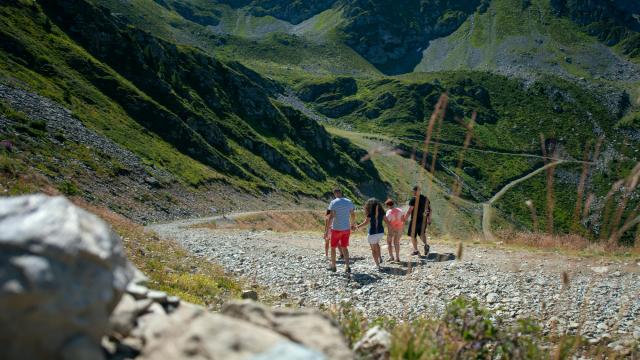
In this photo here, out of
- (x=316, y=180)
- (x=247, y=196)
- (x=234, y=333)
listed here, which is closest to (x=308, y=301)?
(x=234, y=333)

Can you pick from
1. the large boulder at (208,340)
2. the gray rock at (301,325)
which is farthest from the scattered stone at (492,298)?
the large boulder at (208,340)

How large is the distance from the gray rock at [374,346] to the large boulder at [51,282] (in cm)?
278

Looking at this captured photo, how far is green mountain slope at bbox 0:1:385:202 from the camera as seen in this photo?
230 ft

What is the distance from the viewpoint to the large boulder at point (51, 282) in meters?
3.54

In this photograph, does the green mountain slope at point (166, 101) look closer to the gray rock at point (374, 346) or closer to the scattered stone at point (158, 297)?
the scattered stone at point (158, 297)

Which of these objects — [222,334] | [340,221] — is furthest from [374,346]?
[340,221]

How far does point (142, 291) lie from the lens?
5.18 m

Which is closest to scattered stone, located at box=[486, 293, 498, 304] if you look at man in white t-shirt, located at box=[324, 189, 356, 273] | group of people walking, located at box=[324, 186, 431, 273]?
group of people walking, located at box=[324, 186, 431, 273]

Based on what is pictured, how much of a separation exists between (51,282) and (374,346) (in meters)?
3.42

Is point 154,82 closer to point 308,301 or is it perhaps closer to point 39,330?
point 308,301

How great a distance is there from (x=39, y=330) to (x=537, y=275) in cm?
1466

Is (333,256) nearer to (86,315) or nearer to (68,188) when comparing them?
(86,315)

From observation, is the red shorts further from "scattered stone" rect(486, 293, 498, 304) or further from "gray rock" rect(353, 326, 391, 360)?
"gray rock" rect(353, 326, 391, 360)

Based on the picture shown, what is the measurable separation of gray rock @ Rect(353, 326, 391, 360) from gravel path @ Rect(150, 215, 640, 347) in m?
4.00
